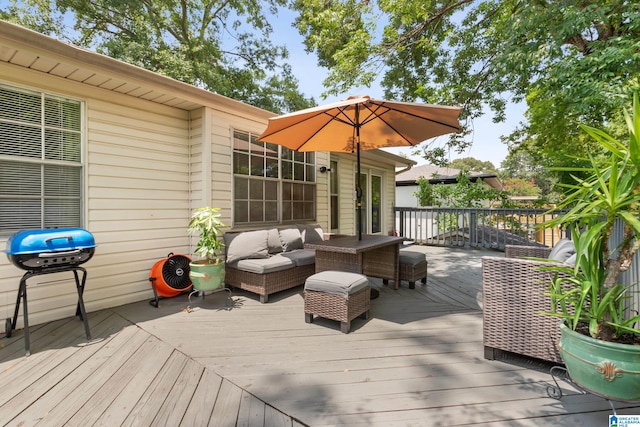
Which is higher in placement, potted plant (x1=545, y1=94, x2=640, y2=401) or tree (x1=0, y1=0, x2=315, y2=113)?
tree (x1=0, y1=0, x2=315, y2=113)

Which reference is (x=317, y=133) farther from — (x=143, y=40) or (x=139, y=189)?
(x=143, y=40)

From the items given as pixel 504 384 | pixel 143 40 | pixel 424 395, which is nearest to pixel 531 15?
pixel 504 384

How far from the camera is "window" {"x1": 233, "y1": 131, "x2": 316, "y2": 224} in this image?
4449mm

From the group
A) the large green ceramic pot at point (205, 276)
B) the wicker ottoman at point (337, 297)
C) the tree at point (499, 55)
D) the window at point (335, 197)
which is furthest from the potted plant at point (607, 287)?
the window at point (335, 197)

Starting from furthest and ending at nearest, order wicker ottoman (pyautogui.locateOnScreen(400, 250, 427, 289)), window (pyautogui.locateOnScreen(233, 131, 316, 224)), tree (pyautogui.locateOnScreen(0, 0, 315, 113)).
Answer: tree (pyautogui.locateOnScreen(0, 0, 315, 113)), window (pyautogui.locateOnScreen(233, 131, 316, 224)), wicker ottoman (pyautogui.locateOnScreen(400, 250, 427, 289))

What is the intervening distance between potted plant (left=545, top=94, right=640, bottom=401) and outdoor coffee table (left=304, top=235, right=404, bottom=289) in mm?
1731

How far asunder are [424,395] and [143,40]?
13175mm

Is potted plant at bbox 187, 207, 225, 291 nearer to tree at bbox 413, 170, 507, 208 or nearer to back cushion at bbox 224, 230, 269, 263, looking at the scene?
back cushion at bbox 224, 230, 269, 263

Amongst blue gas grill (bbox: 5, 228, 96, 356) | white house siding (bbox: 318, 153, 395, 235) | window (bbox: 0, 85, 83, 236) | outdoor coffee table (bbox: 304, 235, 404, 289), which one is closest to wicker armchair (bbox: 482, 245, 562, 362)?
outdoor coffee table (bbox: 304, 235, 404, 289)

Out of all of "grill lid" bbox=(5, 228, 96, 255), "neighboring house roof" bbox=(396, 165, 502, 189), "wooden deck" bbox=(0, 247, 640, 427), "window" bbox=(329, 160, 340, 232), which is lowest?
"wooden deck" bbox=(0, 247, 640, 427)

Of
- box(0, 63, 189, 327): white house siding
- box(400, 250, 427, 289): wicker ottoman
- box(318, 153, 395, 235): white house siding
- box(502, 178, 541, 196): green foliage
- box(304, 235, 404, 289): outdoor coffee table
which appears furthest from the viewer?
box(502, 178, 541, 196): green foliage

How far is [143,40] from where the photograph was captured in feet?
33.8

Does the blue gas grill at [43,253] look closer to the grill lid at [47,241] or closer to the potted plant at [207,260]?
the grill lid at [47,241]

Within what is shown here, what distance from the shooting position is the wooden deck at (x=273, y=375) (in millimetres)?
1618
